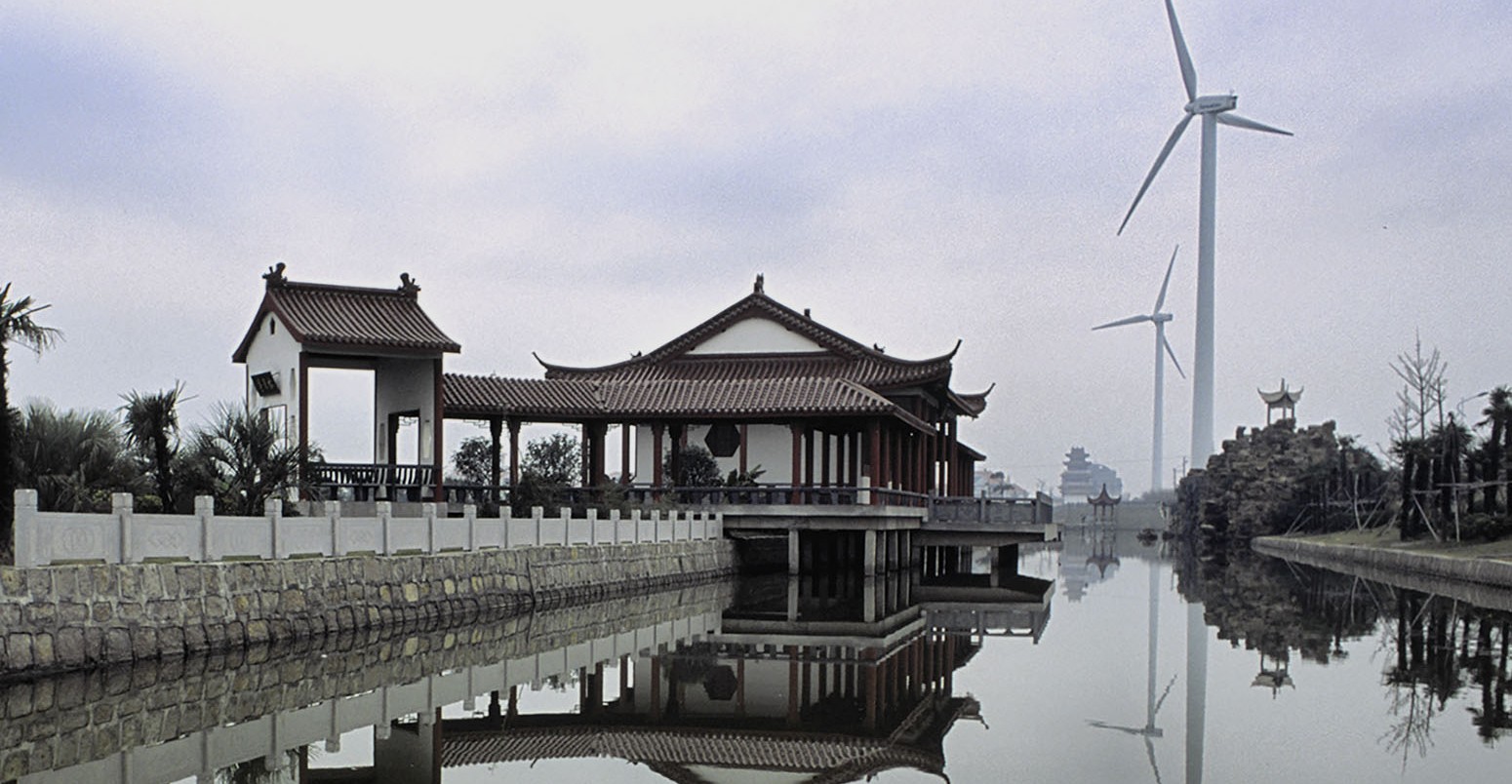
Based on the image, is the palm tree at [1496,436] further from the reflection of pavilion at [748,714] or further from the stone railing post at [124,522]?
the stone railing post at [124,522]

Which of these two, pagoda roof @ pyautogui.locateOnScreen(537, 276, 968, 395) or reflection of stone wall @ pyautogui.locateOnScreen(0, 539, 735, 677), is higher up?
pagoda roof @ pyautogui.locateOnScreen(537, 276, 968, 395)

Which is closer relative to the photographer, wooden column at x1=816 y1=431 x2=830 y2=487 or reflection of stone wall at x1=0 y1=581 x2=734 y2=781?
reflection of stone wall at x1=0 y1=581 x2=734 y2=781

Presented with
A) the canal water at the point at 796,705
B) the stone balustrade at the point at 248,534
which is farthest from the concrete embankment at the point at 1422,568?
the stone balustrade at the point at 248,534

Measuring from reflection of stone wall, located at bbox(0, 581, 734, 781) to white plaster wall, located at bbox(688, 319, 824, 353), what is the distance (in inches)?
797

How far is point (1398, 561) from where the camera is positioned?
1575 inches

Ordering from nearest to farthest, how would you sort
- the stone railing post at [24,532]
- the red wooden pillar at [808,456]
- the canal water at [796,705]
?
the canal water at [796,705], the stone railing post at [24,532], the red wooden pillar at [808,456]

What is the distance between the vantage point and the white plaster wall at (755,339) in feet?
135

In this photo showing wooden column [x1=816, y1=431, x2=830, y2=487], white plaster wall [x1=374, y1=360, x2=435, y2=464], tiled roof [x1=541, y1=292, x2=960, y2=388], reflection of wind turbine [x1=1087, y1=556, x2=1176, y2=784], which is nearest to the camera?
reflection of wind turbine [x1=1087, y1=556, x2=1176, y2=784]

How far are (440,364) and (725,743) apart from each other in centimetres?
1663

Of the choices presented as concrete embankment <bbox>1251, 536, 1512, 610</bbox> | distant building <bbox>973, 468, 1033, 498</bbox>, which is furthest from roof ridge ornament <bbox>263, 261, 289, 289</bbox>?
distant building <bbox>973, 468, 1033, 498</bbox>

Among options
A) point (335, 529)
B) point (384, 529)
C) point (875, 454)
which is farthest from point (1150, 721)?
point (875, 454)

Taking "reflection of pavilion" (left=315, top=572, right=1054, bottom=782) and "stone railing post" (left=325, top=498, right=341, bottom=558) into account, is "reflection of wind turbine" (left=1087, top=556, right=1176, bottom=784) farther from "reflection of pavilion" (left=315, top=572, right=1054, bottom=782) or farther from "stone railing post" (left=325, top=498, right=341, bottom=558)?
"stone railing post" (left=325, top=498, right=341, bottom=558)

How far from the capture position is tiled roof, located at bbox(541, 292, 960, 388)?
3988 centimetres

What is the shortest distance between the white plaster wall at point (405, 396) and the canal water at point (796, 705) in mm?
6843
